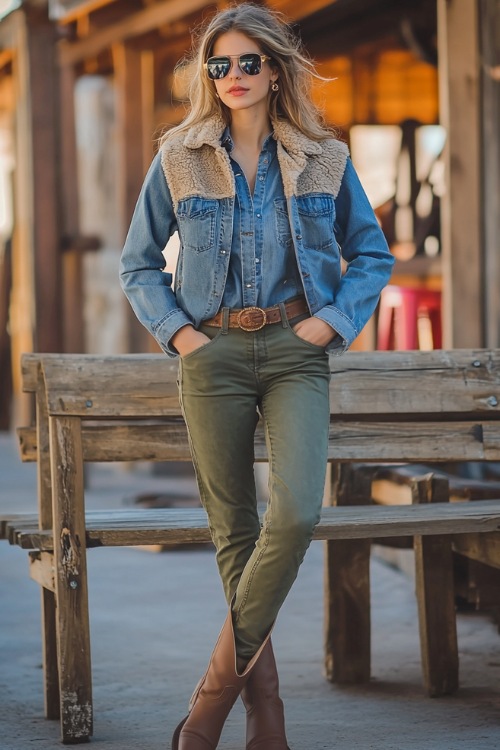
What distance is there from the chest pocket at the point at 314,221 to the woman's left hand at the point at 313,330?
0.20 metres

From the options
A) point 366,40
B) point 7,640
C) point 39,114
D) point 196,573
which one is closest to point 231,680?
point 7,640

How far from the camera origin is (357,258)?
11.6 feet

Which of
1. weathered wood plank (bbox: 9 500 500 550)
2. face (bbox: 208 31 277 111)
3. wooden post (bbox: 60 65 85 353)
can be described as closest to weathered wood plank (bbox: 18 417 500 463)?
weathered wood plank (bbox: 9 500 500 550)

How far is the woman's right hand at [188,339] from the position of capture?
3338 millimetres

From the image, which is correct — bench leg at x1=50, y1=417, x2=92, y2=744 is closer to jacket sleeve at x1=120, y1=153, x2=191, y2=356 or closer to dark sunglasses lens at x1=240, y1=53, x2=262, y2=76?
jacket sleeve at x1=120, y1=153, x2=191, y2=356

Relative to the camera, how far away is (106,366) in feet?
13.4

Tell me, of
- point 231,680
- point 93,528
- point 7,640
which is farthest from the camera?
point 7,640

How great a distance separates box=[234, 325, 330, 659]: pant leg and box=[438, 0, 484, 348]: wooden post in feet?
11.0

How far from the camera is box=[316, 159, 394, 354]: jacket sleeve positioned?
342 cm

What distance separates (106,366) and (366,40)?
8.12m

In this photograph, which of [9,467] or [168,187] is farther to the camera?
[9,467]

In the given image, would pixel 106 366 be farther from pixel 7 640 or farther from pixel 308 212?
pixel 7 640

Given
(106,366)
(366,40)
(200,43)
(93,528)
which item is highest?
(366,40)

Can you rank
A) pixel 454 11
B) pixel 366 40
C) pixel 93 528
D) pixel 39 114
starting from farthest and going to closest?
pixel 366 40 < pixel 39 114 < pixel 454 11 < pixel 93 528
